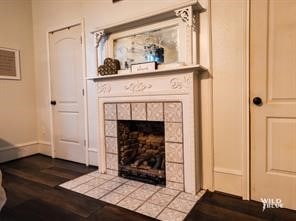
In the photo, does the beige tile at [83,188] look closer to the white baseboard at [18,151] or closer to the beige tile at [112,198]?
the beige tile at [112,198]

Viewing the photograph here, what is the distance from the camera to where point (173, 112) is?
2.28 metres

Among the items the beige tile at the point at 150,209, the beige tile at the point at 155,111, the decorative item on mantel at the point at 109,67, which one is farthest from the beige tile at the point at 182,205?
the decorative item on mantel at the point at 109,67

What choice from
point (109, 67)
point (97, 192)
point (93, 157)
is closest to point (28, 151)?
point (93, 157)

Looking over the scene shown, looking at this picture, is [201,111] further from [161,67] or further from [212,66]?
[161,67]

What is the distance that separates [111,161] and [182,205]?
1.13 meters

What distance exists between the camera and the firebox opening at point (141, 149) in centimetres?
254

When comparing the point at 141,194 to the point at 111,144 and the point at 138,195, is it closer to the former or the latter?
the point at 138,195

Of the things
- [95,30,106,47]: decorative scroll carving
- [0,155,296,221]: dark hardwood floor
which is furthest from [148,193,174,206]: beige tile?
[95,30,106,47]: decorative scroll carving

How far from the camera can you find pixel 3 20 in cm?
348

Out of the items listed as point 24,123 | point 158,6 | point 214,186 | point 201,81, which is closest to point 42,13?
point 24,123

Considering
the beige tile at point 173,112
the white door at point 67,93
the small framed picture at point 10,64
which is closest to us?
the beige tile at point 173,112

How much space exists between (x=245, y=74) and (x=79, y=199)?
198 centimetres

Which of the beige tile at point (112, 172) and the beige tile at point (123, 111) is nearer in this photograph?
the beige tile at point (123, 111)

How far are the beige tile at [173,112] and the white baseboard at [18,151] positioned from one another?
277 cm
